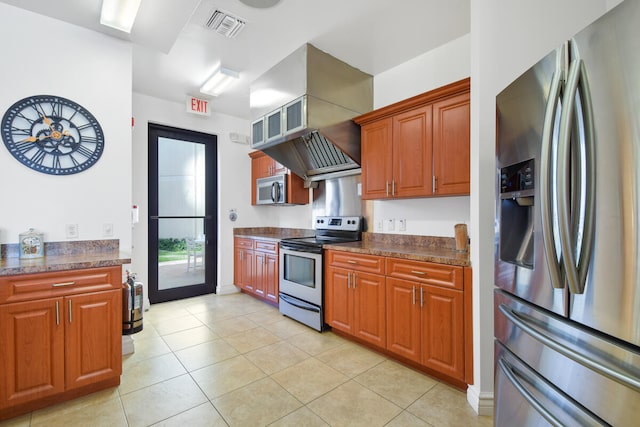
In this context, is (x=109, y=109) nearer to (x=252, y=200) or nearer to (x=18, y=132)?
(x=18, y=132)

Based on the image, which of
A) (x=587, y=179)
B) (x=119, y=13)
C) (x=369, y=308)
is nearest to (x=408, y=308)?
(x=369, y=308)

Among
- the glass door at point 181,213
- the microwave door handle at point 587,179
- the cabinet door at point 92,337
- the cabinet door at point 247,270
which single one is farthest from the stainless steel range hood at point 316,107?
the microwave door handle at point 587,179

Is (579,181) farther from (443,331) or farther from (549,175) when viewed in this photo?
(443,331)

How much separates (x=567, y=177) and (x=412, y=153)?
1776 mm

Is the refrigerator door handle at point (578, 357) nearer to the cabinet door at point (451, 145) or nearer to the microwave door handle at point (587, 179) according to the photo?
the microwave door handle at point (587, 179)

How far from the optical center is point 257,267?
4.13 meters

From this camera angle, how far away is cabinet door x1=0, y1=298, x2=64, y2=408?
1.71m

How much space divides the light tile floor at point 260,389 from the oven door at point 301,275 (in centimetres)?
40

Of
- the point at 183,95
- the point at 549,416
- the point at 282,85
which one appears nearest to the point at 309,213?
the point at 282,85

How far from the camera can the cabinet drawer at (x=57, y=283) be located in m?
1.73

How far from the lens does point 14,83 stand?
7.13 ft

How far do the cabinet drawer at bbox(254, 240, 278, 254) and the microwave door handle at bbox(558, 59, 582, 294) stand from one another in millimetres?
3186

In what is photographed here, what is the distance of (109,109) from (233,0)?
140 cm

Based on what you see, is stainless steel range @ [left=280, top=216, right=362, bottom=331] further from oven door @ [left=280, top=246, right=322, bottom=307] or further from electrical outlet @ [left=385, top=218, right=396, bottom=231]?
electrical outlet @ [left=385, top=218, right=396, bottom=231]
